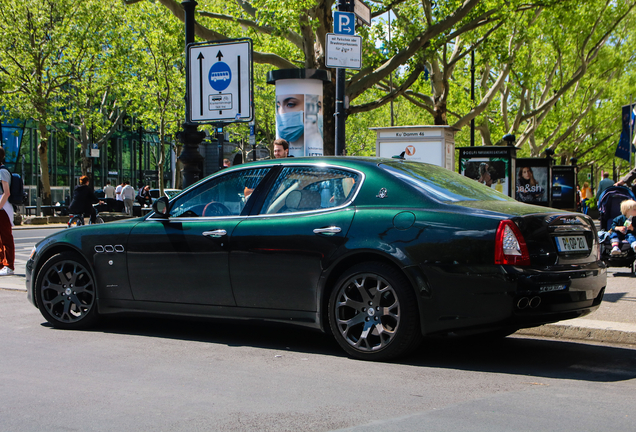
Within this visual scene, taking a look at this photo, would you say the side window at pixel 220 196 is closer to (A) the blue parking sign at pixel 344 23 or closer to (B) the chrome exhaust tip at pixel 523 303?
(B) the chrome exhaust tip at pixel 523 303

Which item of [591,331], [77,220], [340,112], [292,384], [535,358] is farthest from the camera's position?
[77,220]

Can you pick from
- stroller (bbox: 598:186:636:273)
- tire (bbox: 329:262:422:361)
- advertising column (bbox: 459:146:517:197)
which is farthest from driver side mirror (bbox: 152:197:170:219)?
advertising column (bbox: 459:146:517:197)

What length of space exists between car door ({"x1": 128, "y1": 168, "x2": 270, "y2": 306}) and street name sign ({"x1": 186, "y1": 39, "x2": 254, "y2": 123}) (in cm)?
392

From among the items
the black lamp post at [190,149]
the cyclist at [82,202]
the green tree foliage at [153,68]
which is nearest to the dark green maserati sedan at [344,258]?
the black lamp post at [190,149]

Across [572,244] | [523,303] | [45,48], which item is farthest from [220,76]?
[45,48]

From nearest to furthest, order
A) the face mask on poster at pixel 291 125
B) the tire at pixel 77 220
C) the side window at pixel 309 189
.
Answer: the side window at pixel 309 189
the face mask on poster at pixel 291 125
the tire at pixel 77 220

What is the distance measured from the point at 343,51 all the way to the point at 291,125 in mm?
3312

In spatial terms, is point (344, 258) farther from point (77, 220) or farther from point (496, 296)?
point (77, 220)

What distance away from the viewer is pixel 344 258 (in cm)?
530

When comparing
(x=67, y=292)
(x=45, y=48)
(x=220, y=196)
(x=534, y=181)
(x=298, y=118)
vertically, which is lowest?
(x=67, y=292)

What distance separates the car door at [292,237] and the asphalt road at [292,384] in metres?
0.47

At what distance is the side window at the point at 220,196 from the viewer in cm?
603

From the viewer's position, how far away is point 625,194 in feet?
33.3

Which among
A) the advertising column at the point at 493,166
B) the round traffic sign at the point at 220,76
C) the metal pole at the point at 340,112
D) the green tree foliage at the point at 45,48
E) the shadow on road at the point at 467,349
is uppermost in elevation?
the green tree foliage at the point at 45,48
